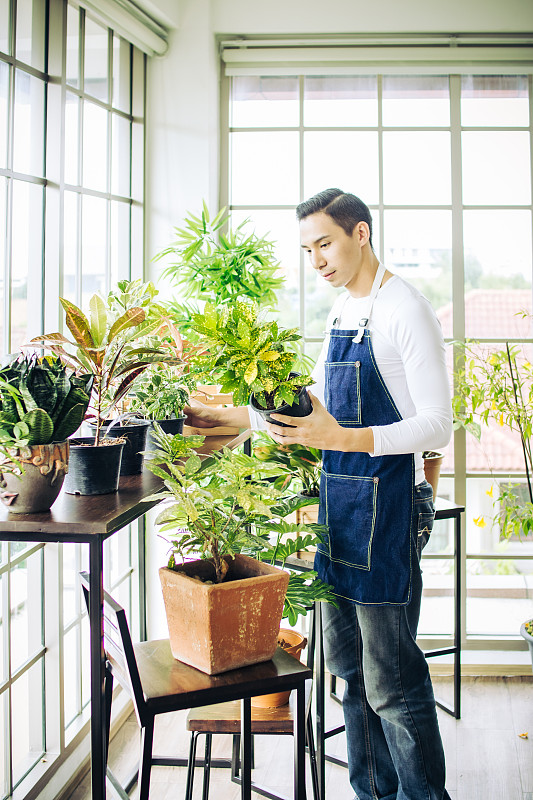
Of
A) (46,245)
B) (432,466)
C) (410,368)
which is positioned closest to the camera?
(410,368)

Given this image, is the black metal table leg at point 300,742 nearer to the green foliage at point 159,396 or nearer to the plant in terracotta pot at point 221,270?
the green foliage at point 159,396

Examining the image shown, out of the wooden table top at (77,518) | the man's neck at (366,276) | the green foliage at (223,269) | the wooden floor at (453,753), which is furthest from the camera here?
the green foliage at (223,269)

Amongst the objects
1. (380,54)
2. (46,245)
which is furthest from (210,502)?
(380,54)

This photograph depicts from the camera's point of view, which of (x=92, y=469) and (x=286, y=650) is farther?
(x=286, y=650)

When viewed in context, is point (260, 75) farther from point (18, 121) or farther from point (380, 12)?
point (18, 121)

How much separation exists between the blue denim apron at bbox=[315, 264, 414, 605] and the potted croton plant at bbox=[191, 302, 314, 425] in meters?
0.51

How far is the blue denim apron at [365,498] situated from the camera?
1.82 meters

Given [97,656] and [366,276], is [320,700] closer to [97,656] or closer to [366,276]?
[97,656]

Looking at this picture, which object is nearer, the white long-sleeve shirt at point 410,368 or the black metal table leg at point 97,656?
the black metal table leg at point 97,656

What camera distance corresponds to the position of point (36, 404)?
124cm

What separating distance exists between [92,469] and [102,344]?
0.26 m

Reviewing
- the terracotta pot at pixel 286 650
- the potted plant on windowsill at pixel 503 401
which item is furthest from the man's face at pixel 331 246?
the potted plant on windowsill at pixel 503 401

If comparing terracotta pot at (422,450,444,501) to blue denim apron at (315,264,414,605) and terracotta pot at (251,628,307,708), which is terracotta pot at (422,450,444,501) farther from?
→ blue denim apron at (315,264,414,605)

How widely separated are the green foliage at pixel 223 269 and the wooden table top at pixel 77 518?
1.43 m
